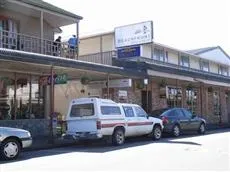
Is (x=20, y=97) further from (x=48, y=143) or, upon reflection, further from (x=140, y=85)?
(x=140, y=85)

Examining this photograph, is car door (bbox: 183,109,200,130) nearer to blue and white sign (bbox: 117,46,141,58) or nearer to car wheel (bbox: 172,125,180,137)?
car wheel (bbox: 172,125,180,137)

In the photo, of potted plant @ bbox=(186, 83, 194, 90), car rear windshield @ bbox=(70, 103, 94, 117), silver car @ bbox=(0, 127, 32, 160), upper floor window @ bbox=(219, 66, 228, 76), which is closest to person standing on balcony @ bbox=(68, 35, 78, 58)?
car rear windshield @ bbox=(70, 103, 94, 117)

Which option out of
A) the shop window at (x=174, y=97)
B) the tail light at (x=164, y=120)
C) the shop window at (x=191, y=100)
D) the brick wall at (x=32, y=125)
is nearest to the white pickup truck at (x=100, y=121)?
the tail light at (x=164, y=120)

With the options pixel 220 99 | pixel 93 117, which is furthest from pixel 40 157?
pixel 220 99

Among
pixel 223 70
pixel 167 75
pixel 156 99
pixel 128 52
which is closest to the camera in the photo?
pixel 167 75

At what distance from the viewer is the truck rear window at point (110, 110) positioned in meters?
15.2

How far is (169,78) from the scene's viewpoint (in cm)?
2580

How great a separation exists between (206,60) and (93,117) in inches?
1184

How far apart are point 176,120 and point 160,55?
1504cm

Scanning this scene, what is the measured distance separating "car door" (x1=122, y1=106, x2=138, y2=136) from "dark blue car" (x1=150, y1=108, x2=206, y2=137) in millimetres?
3123

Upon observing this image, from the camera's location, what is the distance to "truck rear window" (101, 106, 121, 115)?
49.9 ft

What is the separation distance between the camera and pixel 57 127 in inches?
720

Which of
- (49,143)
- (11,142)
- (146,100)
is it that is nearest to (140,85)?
(146,100)

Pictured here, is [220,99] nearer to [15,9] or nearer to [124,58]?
[124,58]
